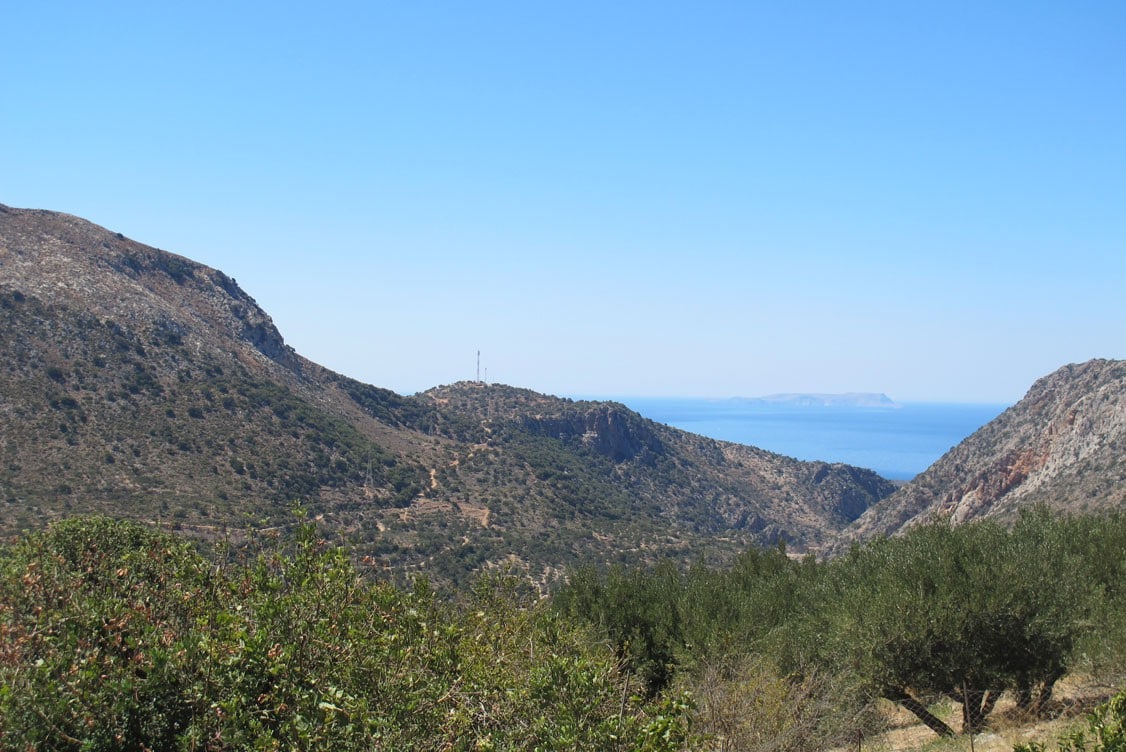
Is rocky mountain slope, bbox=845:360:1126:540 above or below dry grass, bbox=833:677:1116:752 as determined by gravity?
above

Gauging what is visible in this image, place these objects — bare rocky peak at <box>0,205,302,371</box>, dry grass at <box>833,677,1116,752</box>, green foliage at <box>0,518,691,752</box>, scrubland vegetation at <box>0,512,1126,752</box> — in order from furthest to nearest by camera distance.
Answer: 1. bare rocky peak at <box>0,205,302,371</box>
2. dry grass at <box>833,677,1116,752</box>
3. scrubland vegetation at <box>0,512,1126,752</box>
4. green foliage at <box>0,518,691,752</box>

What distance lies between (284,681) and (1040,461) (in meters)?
53.7

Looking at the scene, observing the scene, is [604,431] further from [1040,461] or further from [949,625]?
[949,625]

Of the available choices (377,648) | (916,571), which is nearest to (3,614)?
(377,648)

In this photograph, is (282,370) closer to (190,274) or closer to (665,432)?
(190,274)

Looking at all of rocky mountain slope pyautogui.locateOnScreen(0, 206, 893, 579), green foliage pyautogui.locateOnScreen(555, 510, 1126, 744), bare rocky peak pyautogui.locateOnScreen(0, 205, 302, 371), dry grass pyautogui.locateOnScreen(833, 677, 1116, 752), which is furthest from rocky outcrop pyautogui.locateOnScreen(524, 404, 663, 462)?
dry grass pyautogui.locateOnScreen(833, 677, 1116, 752)

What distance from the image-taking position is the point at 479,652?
8836 mm

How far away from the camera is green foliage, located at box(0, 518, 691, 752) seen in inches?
222

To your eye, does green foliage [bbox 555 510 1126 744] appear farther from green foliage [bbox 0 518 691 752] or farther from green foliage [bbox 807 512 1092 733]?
green foliage [bbox 0 518 691 752]

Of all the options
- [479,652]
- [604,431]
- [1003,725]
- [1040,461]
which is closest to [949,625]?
[1003,725]

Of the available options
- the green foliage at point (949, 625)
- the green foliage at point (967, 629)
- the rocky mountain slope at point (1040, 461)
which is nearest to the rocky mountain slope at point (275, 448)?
the rocky mountain slope at point (1040, 461)

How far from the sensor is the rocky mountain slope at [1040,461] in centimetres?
3797

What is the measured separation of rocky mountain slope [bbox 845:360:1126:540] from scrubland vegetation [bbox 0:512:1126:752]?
Answer: 21.4m

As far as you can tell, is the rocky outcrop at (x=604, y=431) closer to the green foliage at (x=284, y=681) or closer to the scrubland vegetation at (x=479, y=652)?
the scrubland vegetation at (x=479, y=652)
